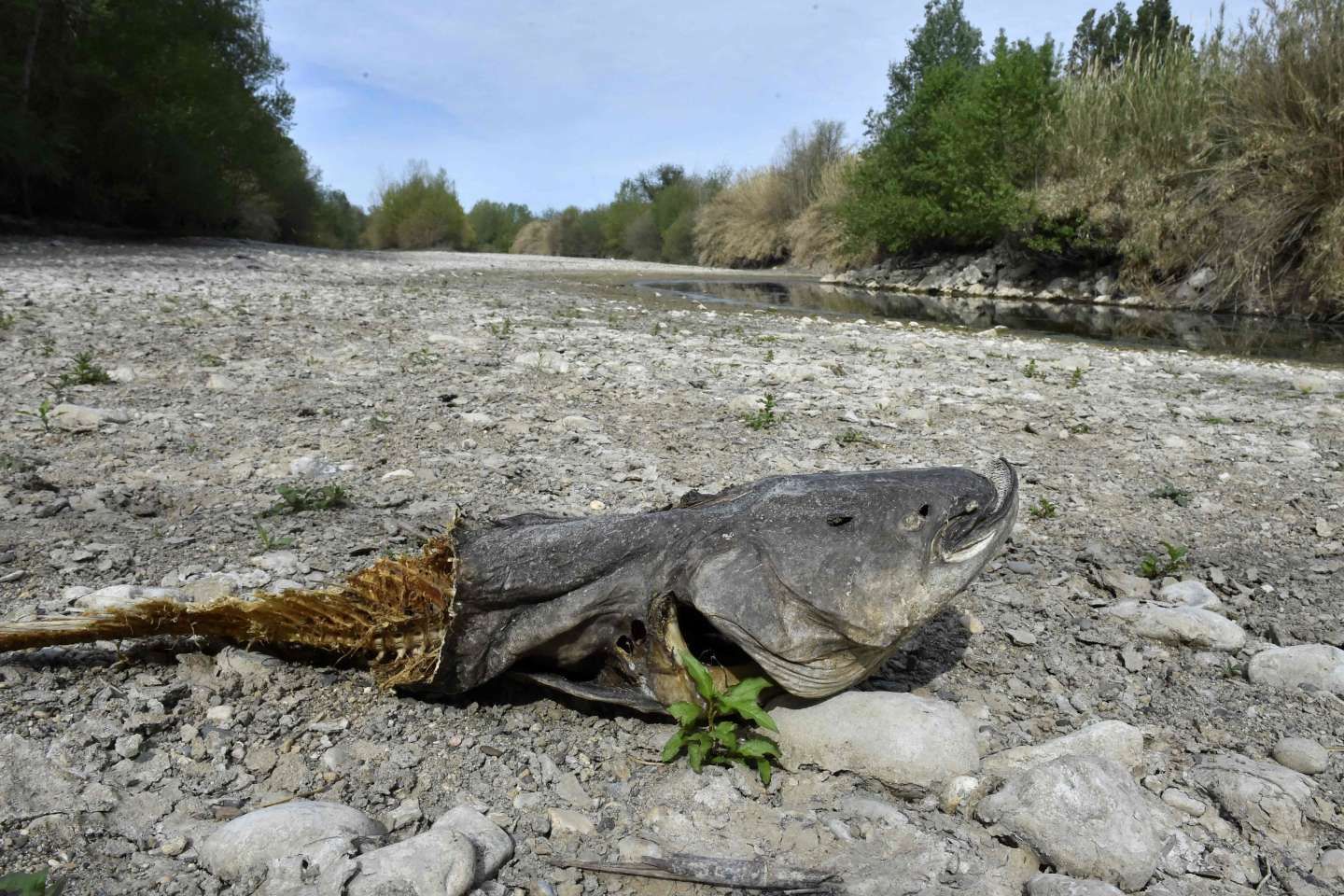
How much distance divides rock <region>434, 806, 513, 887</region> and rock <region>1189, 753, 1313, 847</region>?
63.3 inches

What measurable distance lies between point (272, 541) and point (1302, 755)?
3188 mm

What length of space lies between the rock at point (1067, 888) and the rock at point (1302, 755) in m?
0.77

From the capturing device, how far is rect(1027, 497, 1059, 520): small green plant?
3803 mm

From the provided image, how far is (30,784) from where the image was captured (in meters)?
1.79

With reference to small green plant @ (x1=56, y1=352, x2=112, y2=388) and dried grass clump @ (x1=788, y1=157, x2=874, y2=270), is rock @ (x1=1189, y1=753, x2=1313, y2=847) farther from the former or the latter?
dried grass clump @ (x1=788, y1=157, x2=874, y2=270)

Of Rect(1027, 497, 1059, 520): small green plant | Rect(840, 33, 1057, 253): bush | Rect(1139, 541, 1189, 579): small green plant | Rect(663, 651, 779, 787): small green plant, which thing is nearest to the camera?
Rect(663, 651, 779, 787): small green plant

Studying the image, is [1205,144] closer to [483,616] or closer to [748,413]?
[748,413]

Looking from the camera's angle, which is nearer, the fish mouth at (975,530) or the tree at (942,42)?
the fish mouth at (975,530)

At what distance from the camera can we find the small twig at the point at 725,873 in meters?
1.67

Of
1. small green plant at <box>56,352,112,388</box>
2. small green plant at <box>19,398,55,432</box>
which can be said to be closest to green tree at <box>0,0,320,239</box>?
small green plant at <box>56,352,112,388</box>

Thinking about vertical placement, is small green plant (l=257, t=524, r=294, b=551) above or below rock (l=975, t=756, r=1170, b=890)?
above

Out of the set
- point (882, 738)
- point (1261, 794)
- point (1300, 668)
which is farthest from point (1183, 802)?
point (1300, 668)

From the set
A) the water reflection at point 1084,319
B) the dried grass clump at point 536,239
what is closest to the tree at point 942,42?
the water reflection at point 1084,319

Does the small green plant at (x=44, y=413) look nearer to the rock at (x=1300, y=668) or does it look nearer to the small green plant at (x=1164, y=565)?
the small green plant at (x=1164, y=565)
